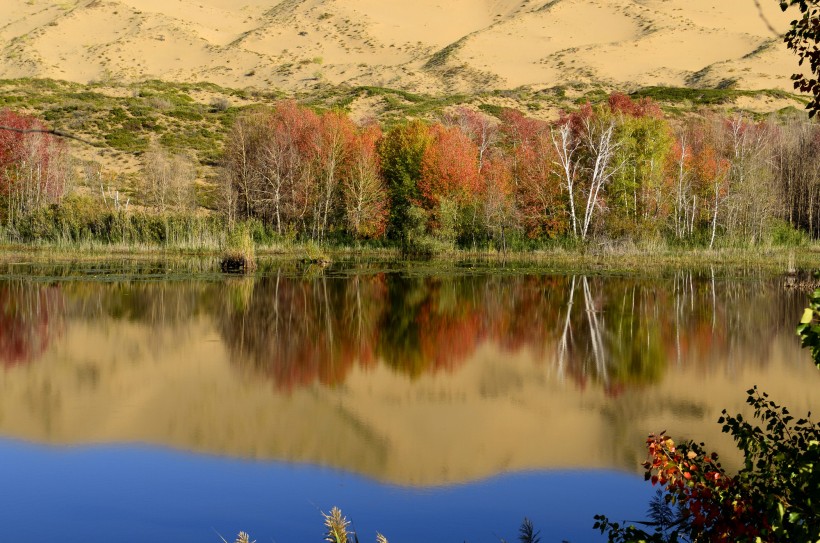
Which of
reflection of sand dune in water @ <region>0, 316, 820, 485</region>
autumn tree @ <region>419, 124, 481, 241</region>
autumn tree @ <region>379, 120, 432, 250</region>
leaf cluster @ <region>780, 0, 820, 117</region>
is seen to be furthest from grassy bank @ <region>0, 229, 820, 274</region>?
leaf cluster @ <region>780, 0, 820, 117</region>

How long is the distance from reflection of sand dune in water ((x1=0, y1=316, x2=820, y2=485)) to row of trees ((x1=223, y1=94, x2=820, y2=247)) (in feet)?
74.6

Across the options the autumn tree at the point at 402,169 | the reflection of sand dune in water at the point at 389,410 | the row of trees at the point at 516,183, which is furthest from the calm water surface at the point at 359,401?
the autumn tree at the point at 402,169

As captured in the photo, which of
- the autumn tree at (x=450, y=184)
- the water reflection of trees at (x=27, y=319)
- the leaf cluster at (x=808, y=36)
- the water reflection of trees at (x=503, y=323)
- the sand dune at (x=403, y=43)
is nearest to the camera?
the leaf cluster at (x=808, y=36)

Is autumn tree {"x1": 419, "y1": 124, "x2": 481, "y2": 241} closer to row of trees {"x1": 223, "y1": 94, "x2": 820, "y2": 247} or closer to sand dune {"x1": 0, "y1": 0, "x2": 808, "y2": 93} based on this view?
row of trees {"x1": 223, "y1": 94, "x2": 820, "y2": 247}

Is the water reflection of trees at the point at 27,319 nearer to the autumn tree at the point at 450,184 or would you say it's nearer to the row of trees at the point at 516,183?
the row of trees at the point at 516,183

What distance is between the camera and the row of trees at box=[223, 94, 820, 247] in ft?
132

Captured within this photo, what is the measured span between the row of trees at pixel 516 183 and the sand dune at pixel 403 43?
57.0m

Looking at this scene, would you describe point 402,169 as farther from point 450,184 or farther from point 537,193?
point 537,193

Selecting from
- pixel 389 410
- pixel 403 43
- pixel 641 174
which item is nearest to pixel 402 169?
pixel 641 174

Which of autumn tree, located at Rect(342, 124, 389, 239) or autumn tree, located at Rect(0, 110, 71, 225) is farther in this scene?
autumn tree, located at Rect(342, 124, 389, 239)

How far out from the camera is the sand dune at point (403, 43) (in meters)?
111

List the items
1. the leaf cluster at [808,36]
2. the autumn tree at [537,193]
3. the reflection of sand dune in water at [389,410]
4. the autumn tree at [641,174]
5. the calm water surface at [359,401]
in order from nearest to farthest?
the leaf cluster at [808,36]
the calm water surface at [359,401]
the reflection of sand dune in water at [389,410]
the autumn tree at [641,174]
the autumn tree at [537,193]

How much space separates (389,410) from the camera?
14133 millimetres

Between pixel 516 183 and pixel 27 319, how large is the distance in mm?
26958
